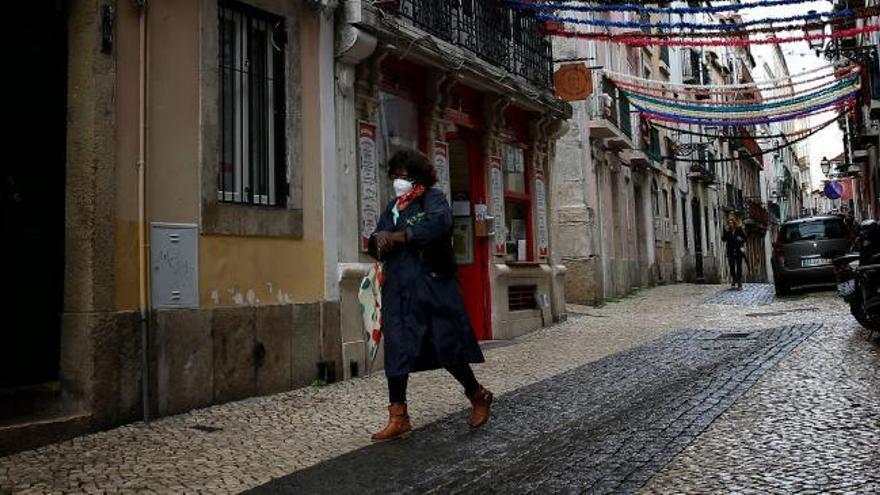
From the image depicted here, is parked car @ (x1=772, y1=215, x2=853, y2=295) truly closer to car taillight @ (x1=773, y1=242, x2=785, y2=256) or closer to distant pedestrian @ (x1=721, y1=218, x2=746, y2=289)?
car taillight @ (x1=773, y1=242, x2=785, y2=256)

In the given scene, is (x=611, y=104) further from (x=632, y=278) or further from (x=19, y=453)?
(x=19, y=453)

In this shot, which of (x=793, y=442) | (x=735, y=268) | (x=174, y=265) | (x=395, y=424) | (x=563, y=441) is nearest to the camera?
(x=793, y=442)

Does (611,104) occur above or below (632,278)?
above

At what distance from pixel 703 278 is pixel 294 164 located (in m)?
24.4

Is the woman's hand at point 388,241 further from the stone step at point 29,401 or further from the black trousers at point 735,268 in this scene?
the black trousers at point 735,268

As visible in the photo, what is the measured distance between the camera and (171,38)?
654 cm

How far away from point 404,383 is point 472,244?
6885 millimetres

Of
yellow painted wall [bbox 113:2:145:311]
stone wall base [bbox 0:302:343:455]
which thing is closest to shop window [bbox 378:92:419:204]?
stone wall base [bbox 0:302:343:455]

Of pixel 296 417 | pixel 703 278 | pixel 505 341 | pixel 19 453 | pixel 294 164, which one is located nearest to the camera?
pixel 19 453

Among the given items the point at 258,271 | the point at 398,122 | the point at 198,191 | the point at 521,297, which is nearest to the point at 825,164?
the point at 521,297

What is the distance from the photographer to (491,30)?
480 inches

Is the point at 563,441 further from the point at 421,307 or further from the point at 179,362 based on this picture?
the point at 179,362

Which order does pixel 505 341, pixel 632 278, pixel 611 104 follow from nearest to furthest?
pixel 505 341, pixel 611 104, pixel 632 278

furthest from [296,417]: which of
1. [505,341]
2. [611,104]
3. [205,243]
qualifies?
[611,104]
